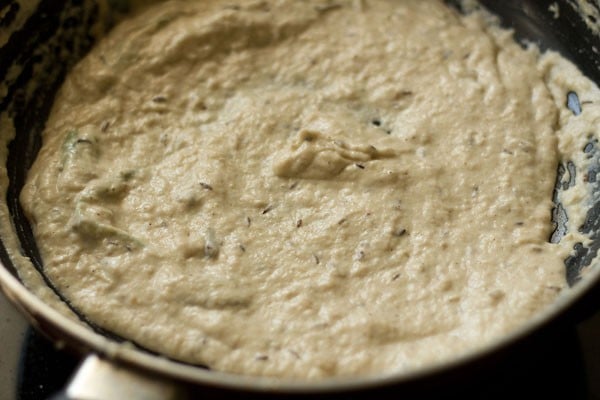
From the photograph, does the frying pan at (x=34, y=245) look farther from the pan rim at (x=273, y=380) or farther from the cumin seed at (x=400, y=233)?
the cumin seed at (x=400, y=233)

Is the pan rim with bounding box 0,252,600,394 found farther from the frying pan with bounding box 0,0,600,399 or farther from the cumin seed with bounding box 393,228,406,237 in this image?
the cumin seed with bounding box 393,228,406,237

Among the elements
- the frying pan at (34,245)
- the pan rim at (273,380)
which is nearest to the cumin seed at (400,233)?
the frying pan at (34,245)

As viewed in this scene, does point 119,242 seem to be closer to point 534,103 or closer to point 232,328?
point 232,328

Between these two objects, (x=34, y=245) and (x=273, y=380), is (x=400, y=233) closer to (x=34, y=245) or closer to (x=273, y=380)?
(x=273, y=380)

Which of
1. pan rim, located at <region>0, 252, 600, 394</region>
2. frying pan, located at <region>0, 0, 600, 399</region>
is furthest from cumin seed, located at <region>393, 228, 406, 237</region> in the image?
pan rim, located at <region>0, 252, 600, 394</region>

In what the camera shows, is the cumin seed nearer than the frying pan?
No

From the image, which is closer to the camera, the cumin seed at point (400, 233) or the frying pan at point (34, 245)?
the frying pan at point (34, 245)

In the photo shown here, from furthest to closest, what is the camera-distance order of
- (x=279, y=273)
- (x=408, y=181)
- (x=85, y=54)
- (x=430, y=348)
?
1. (x=85, y=54)
2. (x=408, y=181)
3. (x=279, y=273)
4. (x=430, y=348)

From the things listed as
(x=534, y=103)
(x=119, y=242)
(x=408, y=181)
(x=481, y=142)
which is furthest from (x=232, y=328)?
(x=534, y=103)

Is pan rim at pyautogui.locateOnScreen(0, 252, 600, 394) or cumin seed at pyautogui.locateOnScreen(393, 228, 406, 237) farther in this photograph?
cumin seed at pyautogui.locateOnScreen(393, 228, 406, 237)
